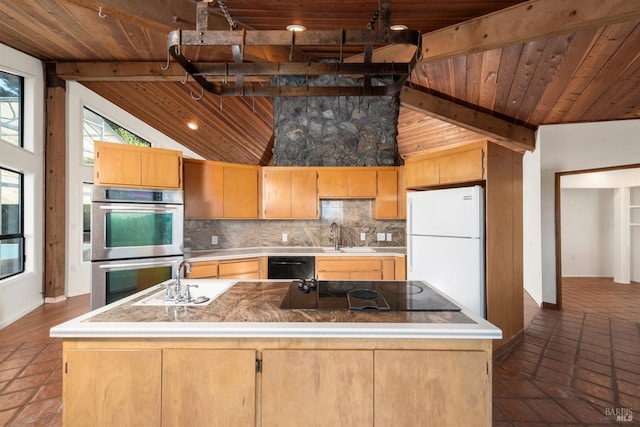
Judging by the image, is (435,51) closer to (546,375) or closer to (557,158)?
(557,158)

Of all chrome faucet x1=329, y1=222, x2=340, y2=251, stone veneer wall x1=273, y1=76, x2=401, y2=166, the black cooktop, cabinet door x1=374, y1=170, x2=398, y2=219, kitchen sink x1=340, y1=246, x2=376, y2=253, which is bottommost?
the black cooktop

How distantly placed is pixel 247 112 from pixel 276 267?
3.67 metres

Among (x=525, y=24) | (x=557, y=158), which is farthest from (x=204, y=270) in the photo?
(x=557, y=158)

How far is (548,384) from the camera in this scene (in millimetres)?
2486

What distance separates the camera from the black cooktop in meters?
1.58

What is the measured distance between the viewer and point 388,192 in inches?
172

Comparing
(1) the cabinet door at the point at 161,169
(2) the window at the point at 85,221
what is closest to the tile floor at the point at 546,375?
(2) the window at the point at 85,221

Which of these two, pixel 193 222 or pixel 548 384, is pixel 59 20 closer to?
pixel 193 222

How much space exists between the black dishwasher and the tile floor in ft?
7.04

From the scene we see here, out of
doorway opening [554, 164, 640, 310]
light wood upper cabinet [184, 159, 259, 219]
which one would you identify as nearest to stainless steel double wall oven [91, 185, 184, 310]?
light wood upper cabinet [184, 159, 259, 219]

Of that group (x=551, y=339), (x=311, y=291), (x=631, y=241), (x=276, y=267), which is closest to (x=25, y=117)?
(x=276, y=267)

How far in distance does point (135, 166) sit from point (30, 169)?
215 centimetres

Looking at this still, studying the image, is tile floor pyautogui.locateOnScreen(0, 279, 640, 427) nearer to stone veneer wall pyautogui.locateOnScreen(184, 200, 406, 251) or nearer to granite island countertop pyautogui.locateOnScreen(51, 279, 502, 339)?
granite island countertop pyautogui.locateOnScreen(51, 279, 502, 339)

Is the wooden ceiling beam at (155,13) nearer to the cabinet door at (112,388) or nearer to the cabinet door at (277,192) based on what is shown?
the cabinet door at (277,192)
